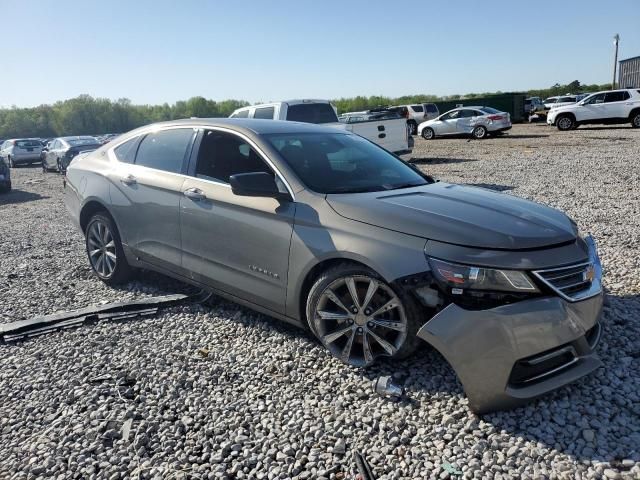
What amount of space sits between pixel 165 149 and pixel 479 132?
76.3 feet

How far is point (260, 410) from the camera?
2.99m

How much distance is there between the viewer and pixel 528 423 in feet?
8.97

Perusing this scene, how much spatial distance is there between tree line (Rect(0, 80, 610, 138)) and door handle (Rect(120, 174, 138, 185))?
53.4 meters

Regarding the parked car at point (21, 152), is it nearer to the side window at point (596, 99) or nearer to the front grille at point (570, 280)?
the side window at point (596, 99)

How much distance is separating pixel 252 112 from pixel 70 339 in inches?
345

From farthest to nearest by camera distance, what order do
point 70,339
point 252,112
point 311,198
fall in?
point 252,112
point 70,339
point 311,198

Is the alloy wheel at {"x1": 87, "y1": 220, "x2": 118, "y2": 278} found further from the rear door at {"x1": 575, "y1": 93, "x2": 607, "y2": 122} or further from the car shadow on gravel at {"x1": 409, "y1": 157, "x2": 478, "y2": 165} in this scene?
the rear door at {"x1": 575, "y1": 93, "x2": 607, "y2": 122}

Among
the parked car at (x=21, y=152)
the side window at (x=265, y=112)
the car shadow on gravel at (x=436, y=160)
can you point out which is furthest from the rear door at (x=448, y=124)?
the parked car at (x=21, y=152)

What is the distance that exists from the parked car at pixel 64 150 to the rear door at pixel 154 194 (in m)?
17.2

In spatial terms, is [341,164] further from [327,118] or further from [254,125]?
[327,118]

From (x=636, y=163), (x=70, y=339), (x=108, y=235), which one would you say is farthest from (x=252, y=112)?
(x=636, y=163)

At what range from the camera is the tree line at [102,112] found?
59375 millimetres

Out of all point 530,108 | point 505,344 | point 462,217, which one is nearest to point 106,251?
point 462,217

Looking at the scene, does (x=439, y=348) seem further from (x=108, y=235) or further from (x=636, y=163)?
(x=636, y=163)
